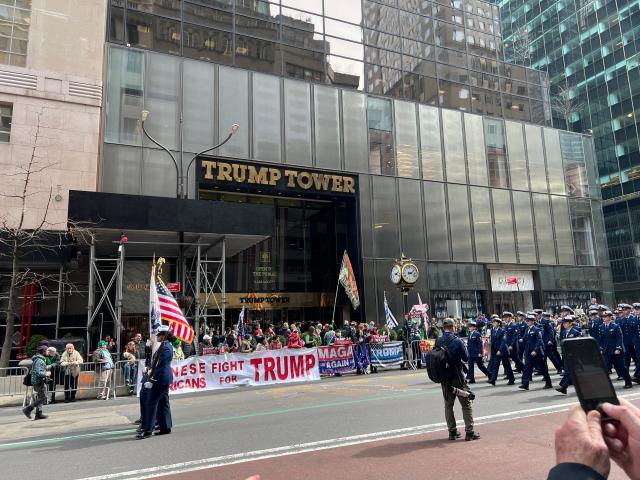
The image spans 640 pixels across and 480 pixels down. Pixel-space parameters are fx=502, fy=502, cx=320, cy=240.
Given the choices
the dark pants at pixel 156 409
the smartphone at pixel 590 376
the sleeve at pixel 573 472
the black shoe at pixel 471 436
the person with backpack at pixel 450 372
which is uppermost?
the smartphone at pixel 590 376

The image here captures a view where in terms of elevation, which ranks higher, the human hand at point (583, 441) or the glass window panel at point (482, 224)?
the glass window panel at point (482, 224)

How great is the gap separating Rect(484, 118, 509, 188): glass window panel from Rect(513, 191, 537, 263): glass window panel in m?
1.44

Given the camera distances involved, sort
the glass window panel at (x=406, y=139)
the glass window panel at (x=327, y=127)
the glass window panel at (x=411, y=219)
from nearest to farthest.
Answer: the glass window panel at (x=327, y=127) < the glass window panel at (x=411, y=219) < the glass window panel at (x=406, y=139)

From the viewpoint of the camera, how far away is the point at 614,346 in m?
12.3

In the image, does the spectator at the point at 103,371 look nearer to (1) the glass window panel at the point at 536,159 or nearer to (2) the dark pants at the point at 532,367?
(2) the dark pants at the point at 532,367

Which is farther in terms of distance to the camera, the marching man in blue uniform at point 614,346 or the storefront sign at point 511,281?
the storefront sign at point 511,281

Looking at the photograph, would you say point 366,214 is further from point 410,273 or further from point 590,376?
point 590,376

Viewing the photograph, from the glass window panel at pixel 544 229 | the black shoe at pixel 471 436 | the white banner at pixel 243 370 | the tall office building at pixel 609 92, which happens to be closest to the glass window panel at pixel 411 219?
the glass window panel at pixel 544 229

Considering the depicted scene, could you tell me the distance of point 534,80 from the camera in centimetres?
3891

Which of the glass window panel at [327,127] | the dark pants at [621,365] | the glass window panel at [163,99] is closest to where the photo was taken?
the dark pants at [621,365]

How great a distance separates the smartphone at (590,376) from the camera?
4.60ft

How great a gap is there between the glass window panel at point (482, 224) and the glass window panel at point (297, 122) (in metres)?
12.0

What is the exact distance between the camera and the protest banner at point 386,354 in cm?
1934

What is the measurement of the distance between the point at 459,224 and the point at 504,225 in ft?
12.5
